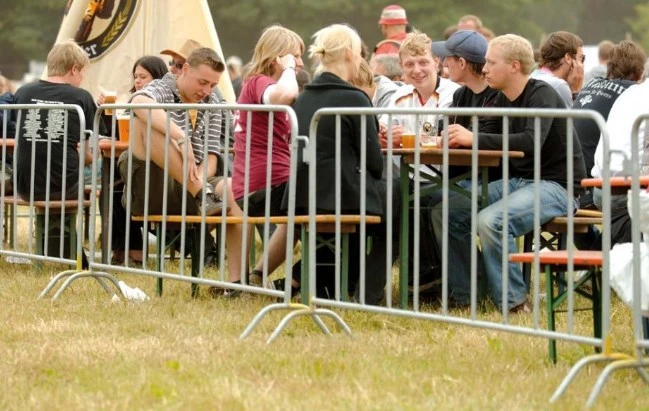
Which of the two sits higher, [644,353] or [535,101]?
[535,101]

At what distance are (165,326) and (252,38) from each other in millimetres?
44754

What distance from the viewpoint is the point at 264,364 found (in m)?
6.32

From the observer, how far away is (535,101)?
8.40 m

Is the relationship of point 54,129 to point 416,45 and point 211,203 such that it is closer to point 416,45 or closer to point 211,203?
point 211,203

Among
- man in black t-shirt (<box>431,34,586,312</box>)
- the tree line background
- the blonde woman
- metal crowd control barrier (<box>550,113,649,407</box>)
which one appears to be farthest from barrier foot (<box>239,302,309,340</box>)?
the tree line background

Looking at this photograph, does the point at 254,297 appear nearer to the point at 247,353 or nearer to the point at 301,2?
the point at 247,353

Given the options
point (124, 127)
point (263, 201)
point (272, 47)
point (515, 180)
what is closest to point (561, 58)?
point (515, 180)

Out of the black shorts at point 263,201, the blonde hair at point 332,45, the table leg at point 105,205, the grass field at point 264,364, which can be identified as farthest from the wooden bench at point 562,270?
the table leg at point 105,205

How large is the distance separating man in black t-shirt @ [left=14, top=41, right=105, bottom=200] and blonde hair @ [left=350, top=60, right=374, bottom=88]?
1.95 m

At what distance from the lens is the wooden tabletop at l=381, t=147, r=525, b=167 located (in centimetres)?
765

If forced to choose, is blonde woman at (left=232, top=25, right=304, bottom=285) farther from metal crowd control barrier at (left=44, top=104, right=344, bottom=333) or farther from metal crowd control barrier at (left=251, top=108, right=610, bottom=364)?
metal crowd control barrier at (left=251, top=108, right=610, bottom=364)

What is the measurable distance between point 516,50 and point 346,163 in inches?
51.5

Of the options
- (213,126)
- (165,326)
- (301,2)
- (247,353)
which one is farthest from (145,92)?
(301,2)

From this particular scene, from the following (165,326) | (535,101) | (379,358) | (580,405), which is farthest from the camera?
(535,101)
